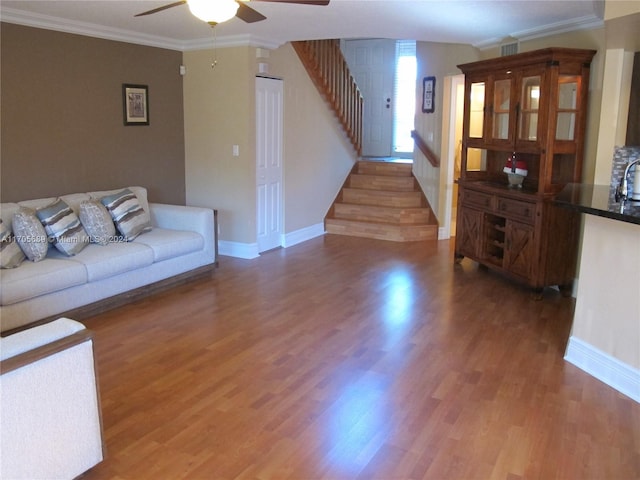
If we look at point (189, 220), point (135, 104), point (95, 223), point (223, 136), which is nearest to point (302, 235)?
point (223, 136)

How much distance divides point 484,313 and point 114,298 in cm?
297

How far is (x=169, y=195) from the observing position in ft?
20.8

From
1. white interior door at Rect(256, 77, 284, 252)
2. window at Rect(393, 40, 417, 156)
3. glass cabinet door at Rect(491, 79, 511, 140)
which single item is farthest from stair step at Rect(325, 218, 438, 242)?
window at Rect(393, 40, 417, 156)

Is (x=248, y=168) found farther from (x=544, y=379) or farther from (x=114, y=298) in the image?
(x=544, y=379)

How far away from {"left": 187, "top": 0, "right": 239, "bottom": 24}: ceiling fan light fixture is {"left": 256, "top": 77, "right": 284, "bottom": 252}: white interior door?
330 centimetres

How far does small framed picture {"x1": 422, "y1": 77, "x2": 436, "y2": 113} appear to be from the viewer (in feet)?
23.8

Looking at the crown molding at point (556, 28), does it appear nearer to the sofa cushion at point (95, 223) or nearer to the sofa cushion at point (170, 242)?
the sofa cushion at point (170, 242)

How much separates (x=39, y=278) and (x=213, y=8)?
2279mm

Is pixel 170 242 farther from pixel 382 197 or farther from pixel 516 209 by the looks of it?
pixel 382 197

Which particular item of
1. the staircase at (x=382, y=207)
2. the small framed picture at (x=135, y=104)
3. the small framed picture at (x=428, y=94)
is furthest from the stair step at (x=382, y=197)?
the small framed picture at (x=135, y=104)

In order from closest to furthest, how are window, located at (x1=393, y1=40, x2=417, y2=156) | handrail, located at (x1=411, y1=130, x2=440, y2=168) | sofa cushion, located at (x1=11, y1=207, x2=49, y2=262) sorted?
sofa cushion, located at (x1=11, y1=207, x2=49, y2=262), handrail, located at (x1=411, y1=130, x2=440, y2=168), window, located at (x1=393, y1=40, x2=417, y2=156)

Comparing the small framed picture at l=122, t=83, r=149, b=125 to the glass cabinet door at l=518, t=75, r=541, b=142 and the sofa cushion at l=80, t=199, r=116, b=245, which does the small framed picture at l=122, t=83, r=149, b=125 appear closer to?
the sofa cushion at l=80, t=199, r=116, b=245

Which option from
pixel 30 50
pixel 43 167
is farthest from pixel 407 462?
pixel 30 50

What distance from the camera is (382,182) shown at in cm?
805
